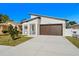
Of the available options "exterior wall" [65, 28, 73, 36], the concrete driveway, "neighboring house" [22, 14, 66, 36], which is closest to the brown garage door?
"neighboring house" [22, 14, 66, 36]

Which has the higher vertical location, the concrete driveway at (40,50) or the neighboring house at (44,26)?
the neighboring house at (44,26)

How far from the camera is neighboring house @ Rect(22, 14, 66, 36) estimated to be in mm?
26141

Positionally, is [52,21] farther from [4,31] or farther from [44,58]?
[44,58]

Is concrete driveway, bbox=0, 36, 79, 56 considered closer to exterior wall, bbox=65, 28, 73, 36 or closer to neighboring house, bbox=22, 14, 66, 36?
exterior wall, bbox=65, 28, 73, 36

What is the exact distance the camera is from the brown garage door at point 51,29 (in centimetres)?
2616

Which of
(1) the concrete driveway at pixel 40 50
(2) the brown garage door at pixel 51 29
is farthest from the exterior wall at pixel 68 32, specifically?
(1) the concrete driveway at pixel 40 50

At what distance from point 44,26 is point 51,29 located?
1.39 m

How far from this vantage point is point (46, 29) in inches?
1073

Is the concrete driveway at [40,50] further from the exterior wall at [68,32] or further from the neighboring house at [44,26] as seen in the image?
the neighboring house at [44,26]

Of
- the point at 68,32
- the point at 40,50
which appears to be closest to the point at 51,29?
the point at 68,32

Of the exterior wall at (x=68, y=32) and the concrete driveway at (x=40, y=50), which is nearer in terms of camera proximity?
the concrete driveway at (x=40, y=50)
